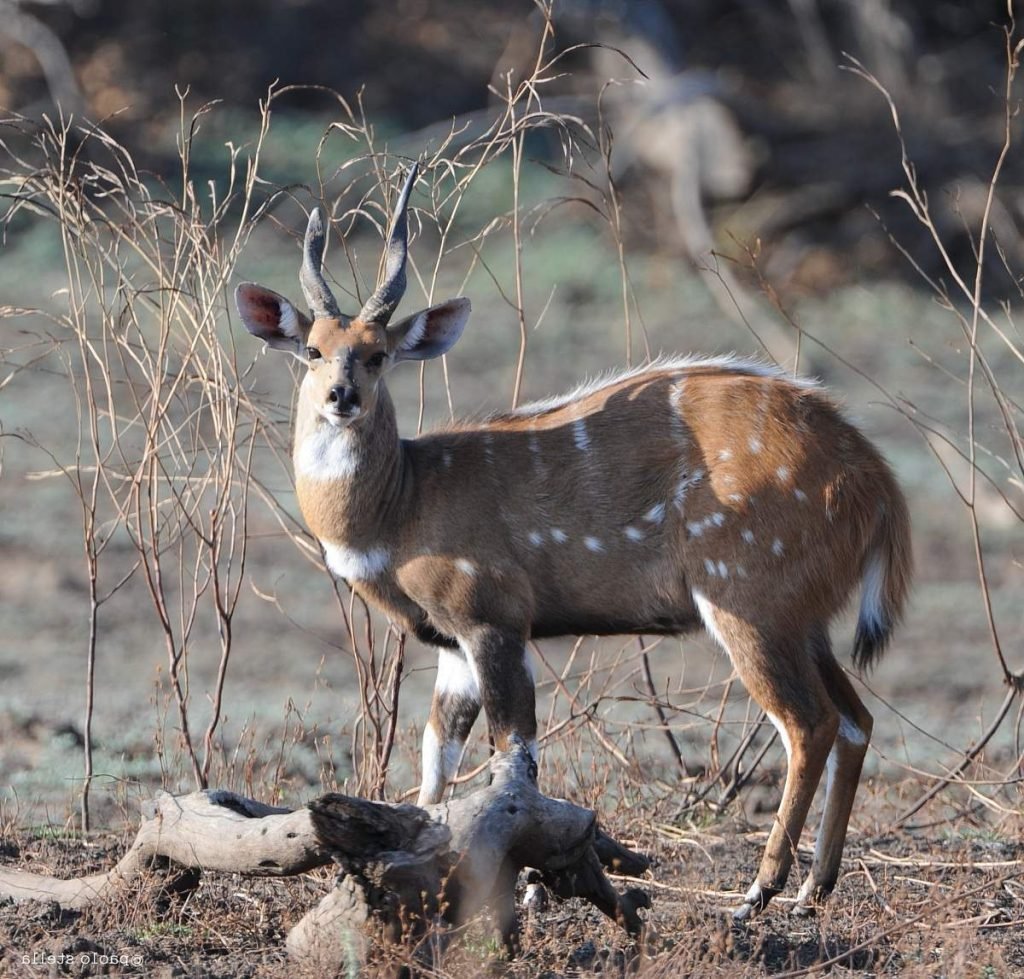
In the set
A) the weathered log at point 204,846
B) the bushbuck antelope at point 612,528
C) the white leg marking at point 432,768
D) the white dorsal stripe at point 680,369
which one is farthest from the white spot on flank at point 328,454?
the weathered log at point 204,846

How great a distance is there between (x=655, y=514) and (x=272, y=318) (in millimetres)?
1412

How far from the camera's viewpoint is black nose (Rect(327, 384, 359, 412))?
17.6 feet

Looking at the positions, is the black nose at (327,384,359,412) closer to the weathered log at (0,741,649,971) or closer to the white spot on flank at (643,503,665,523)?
the white spot on flank at (643,503,665,523)

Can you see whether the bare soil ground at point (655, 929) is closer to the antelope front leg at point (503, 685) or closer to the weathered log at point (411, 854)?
the weathered log at point (411, 854)

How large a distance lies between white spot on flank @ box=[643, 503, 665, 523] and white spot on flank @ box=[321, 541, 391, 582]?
85cm

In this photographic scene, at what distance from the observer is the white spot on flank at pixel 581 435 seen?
582cm

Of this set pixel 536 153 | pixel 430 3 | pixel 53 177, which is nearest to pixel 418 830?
pixel 53 177

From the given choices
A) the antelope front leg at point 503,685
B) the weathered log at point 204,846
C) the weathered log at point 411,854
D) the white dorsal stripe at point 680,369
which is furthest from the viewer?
the white dorsal stripe at point 680,369

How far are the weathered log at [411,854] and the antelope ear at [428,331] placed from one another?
1.64 meters

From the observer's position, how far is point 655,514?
5.70m

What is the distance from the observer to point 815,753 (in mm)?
5480

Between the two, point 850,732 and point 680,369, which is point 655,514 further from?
point 850,732

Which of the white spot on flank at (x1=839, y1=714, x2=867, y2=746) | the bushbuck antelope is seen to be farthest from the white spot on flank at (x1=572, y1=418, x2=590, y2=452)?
the white spot on flank at (x1=839, y1=714, x2=867, y2=746)

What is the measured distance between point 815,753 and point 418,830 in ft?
5.69
